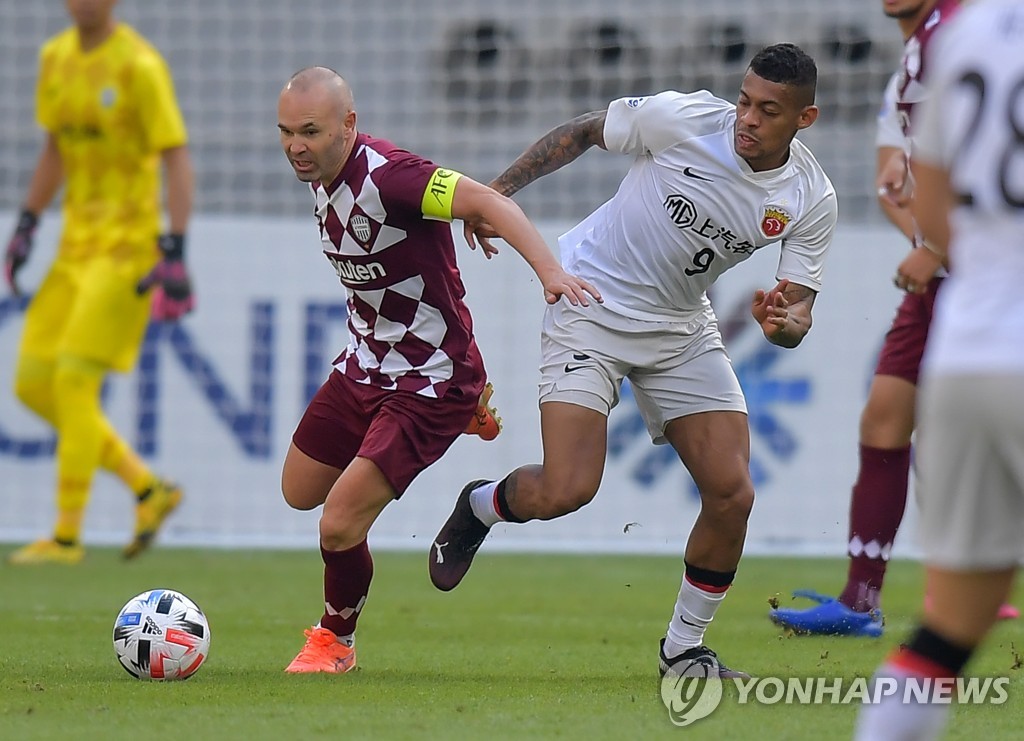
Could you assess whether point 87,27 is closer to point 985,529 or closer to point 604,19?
point 604,19

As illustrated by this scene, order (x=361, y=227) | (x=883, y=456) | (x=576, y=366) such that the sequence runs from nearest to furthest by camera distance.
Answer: (x=361, y=227), (x=576, y=366), (x=883, y=456)

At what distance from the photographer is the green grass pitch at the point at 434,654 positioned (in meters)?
4.05

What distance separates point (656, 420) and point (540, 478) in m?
0.41

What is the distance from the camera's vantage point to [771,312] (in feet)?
15.9

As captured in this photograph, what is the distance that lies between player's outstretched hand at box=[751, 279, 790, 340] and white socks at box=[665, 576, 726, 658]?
82cm

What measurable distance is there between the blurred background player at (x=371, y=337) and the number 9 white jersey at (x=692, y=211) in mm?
549

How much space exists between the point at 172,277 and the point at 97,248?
0.46 m

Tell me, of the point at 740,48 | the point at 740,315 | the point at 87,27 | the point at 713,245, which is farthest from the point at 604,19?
the point at 713,245

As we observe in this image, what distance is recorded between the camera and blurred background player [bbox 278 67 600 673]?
4945 mm

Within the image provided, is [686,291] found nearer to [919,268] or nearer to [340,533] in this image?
[919,268]

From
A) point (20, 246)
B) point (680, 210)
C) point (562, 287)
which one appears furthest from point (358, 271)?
point (20, 246)

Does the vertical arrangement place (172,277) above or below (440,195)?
below

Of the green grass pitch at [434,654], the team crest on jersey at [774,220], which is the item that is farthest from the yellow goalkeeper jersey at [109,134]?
the team crest on jersey at [774,220]

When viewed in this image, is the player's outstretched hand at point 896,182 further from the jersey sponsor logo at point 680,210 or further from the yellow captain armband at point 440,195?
the yellow captain armband at point 440,195
